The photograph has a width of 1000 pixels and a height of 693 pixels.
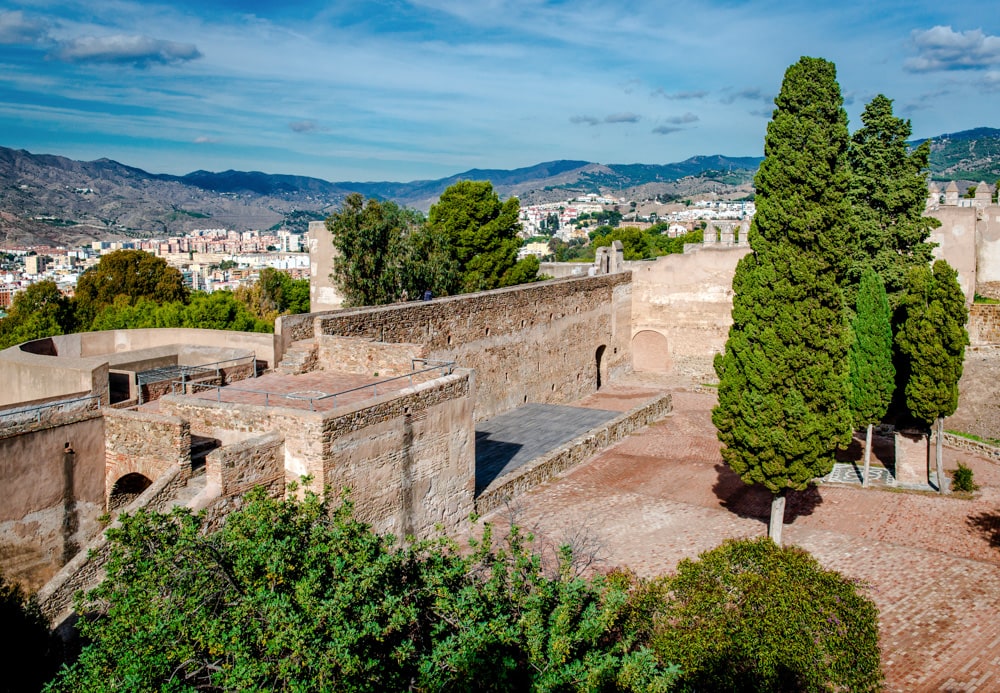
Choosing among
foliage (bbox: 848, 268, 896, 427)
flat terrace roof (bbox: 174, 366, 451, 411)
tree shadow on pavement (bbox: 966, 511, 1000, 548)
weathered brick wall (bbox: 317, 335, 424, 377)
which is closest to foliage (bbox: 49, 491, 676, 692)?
flat terrace roof (bbox: 174, 366, 451, 411)

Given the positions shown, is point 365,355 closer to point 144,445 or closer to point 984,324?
point 144,445

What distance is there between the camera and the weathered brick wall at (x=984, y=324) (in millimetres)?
25516

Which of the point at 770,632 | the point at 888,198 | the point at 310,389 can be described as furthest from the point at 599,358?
the point at 770,632

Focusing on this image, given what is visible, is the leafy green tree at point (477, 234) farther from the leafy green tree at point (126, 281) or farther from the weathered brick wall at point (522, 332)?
the leafy green tree at point (126, 281)

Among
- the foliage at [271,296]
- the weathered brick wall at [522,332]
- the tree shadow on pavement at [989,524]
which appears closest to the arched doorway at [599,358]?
the weathered brick wall at [522,332]

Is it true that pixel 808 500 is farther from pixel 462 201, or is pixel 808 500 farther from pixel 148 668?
pixel 462 201

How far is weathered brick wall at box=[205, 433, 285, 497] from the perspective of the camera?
10672 mm

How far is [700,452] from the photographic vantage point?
21359mm

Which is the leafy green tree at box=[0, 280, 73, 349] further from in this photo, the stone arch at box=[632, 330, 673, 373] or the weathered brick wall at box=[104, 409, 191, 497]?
the stone arch at box=[632, 330, 673, 373]

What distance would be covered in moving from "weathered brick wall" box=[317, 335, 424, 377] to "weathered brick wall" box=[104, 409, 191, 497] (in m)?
4.60

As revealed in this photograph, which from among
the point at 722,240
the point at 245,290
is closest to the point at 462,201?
the point at 722,240

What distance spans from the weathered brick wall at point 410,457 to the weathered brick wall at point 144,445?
202 cm

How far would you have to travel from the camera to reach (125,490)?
1282 centimetres

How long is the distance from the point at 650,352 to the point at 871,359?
43.5ft
